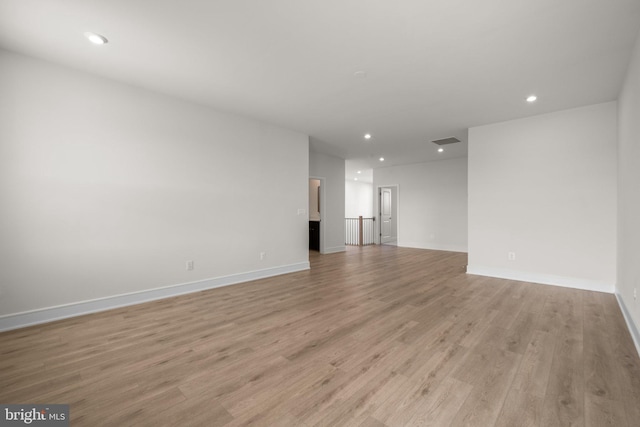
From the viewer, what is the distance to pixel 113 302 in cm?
323

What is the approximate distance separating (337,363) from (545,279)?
13.8 ft

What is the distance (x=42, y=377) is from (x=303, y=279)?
3.23 metres

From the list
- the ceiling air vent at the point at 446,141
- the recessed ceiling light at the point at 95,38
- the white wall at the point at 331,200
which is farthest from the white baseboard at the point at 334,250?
the recessed ceiling light at the point at 95,38

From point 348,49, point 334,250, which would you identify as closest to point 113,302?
point 348,49

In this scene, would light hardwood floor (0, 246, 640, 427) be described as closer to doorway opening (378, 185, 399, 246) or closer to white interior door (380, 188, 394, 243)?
doorway opening (378, 185, 399, 246)

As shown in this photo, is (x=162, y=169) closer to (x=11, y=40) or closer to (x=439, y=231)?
(x=11, y=40)

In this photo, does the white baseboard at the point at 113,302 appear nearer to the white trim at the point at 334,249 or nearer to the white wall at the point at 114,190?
the white wall at the point at 114,190

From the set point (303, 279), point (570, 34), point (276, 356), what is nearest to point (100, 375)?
point (276, 356)

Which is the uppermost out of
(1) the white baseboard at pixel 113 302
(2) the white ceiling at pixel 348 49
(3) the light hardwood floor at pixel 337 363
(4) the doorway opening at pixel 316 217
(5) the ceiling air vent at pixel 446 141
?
(5) the ceiling air vent at pixel 446 141

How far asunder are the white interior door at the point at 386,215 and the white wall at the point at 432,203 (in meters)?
0.90

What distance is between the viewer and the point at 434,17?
216 cm

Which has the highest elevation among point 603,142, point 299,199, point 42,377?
point 603,142

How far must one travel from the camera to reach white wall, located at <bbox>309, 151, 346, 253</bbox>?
7.29 meters

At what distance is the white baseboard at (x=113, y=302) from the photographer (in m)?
2.69
